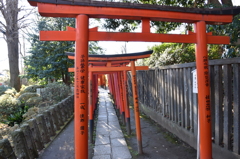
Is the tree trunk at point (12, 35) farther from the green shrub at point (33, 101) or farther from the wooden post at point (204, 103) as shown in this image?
the wooden post at point (204, 103)

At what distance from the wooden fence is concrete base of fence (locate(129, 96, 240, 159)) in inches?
1.9

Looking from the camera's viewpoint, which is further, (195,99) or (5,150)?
(195,99)

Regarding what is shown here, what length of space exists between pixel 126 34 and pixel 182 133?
135 inches

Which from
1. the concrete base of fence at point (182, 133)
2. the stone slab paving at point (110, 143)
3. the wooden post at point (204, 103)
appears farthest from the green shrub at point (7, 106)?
the wooden post at point (204, 103)

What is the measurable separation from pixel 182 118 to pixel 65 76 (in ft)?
41.3

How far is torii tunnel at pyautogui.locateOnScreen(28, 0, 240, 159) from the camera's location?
2.75 m

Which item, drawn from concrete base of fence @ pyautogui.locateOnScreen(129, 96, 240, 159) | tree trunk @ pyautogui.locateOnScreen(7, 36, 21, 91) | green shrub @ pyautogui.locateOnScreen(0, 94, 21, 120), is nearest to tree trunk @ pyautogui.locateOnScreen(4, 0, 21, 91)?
tree trunk @ pyautogui.locateOnScreen(7, 36, 21, 91)

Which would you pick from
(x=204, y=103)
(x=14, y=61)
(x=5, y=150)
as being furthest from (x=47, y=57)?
(x=204, y=103)

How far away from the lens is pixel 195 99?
4258mm

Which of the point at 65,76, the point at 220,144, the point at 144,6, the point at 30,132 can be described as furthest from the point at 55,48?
the point at 220,144

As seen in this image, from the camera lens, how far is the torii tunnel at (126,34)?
108 inches

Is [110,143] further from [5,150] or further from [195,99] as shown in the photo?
[5,150]

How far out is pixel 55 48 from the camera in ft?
46.1

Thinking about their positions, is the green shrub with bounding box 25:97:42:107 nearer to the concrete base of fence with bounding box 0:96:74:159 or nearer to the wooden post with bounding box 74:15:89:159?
the concrete base of fence with bounding box 0:96:74:159
